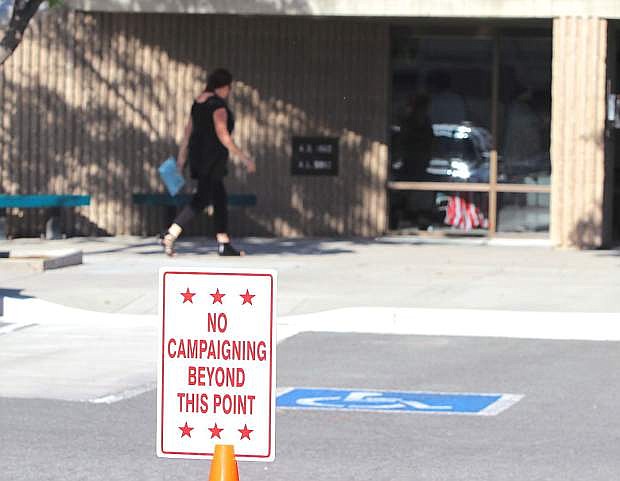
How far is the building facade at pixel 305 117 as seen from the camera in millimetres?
21125

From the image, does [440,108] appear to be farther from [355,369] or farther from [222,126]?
[355,369]

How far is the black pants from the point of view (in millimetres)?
17828

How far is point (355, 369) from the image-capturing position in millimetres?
11992

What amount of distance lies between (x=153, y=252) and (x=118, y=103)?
2674 mm

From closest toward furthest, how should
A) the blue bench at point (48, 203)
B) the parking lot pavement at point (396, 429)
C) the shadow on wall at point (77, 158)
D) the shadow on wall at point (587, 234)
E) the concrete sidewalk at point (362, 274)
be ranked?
the parking lot pavement at point (396, 429) < the concrete sidewalk at point (362, 274) < the shadow on wall at point (587, 234) < the blue bench at point (48, 203) < the shadow on wall at point (77, 158)

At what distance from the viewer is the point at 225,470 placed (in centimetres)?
614

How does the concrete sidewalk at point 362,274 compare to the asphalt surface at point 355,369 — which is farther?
the concrete sidewalk at point 362,274

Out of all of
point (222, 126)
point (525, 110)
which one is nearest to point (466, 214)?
point (525, 110)

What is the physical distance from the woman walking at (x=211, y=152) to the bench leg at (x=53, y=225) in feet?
9.90

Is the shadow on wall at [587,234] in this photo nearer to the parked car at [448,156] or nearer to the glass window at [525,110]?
the glass window at [525,110]

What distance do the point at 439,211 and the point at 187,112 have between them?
10.6ft

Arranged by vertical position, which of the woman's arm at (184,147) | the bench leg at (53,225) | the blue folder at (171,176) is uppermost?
the woman's arm at (184,147)

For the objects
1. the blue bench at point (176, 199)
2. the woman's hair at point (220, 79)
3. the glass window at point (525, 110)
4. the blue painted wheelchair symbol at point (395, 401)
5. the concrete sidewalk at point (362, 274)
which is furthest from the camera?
the glass window at point (525, 110)

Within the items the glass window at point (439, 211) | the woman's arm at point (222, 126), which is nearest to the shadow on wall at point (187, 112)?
the glass window at point (439, 211)
